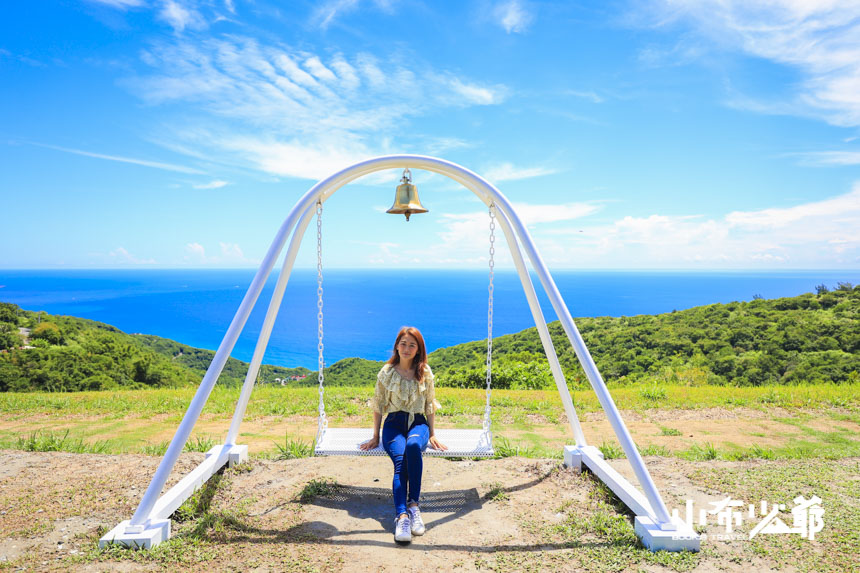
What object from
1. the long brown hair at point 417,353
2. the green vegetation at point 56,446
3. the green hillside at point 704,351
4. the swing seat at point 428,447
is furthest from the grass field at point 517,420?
the green hillside at point 704,351

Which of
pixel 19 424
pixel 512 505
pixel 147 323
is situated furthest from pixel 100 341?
pixel 147 323

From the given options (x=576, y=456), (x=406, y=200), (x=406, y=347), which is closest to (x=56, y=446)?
(x=406, y=347)

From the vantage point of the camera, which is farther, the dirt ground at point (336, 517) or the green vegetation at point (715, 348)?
the green vegetation at point (715, 348)

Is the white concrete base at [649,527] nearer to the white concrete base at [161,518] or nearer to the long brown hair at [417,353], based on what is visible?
the long brown hair at [417,353]

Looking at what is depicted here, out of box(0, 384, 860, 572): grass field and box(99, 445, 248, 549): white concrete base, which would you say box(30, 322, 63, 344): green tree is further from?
box(99, 445, 248, 549): white concrete base

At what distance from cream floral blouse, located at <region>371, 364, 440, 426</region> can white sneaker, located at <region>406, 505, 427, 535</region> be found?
2.48ft

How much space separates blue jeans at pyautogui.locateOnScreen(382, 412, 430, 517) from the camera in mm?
3771

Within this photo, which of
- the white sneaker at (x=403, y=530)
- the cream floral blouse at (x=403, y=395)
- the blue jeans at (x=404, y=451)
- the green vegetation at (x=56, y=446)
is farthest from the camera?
the green vegetation at (x=56, y=446)

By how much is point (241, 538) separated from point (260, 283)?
1.99 meters

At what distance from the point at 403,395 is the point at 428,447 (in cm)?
52

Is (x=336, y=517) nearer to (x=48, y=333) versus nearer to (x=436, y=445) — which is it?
(x=436, y=445)

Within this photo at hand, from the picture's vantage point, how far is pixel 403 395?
4.26 meters

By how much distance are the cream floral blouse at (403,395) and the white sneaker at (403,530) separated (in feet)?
2.80

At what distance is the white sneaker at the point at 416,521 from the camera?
3.66 meters
